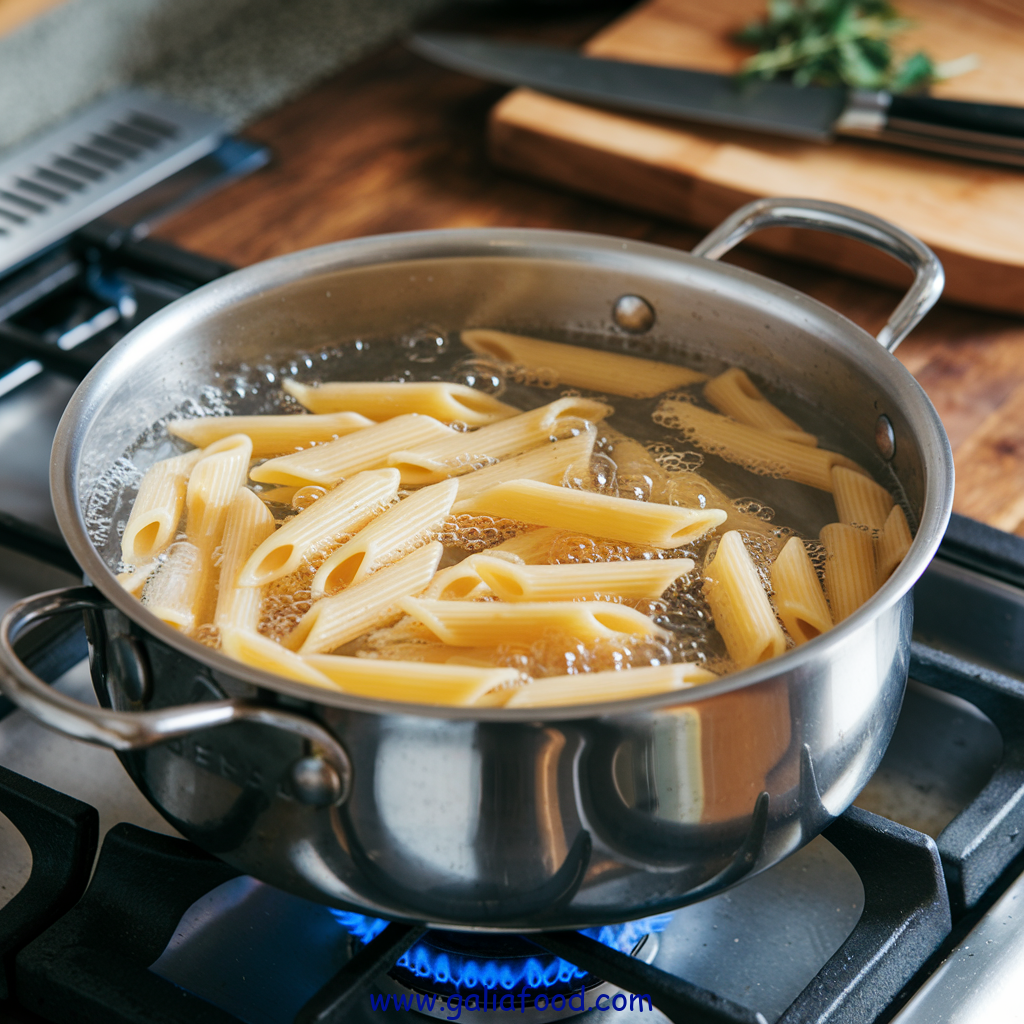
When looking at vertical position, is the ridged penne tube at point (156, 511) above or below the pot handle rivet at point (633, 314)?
below

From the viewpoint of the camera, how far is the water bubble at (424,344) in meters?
1.05

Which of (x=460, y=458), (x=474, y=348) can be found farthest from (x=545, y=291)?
(x=460, y=458)

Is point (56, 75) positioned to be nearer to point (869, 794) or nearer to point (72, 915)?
point (72, 915)

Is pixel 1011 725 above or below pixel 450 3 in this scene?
below

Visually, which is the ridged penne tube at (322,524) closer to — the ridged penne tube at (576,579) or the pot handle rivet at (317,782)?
the ridged penne tube at (576,579)

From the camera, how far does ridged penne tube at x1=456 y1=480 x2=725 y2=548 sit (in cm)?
84

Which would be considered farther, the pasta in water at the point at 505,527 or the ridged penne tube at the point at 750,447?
the ridged penne tube at the point at 750,447

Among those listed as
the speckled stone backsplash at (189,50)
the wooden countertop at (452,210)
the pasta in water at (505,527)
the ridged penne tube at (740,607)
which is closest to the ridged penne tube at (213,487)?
the pasta in water at (505,527)

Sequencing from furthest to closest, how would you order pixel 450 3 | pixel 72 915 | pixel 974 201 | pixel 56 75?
1. pixel 450 3
2. pixel 56 75
3. pixel 974 201
4. pixel 72 915

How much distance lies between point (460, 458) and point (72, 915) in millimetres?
415

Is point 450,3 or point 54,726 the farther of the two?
point 450,3

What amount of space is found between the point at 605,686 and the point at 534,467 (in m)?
0.26

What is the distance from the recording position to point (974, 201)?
1302mm

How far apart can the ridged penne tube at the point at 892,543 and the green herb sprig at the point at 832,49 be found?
767mm
